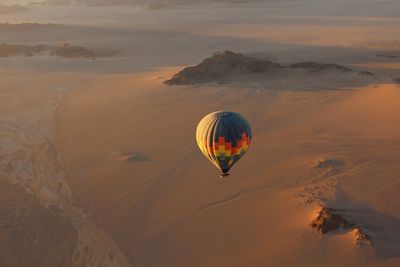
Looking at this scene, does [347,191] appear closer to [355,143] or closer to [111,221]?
[355,143]

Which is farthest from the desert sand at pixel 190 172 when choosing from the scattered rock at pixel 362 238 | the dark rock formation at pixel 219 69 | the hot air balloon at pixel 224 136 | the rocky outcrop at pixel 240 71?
the hot air balloon at pixel 224 136

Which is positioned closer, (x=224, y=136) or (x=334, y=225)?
(x=224, y=136)

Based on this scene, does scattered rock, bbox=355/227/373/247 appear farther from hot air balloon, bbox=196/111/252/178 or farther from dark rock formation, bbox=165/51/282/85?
dark rock formation, bbox=165/51/282/85

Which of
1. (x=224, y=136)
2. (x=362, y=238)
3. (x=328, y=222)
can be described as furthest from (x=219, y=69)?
(x=362, y=238)

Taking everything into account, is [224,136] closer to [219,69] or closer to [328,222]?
[328,222]

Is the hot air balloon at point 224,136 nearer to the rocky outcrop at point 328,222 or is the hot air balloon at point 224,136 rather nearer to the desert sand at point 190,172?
the desert sand at point 190,172

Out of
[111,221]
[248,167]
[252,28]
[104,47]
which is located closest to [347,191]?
[248,167]
